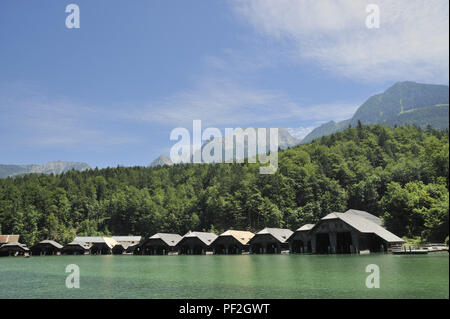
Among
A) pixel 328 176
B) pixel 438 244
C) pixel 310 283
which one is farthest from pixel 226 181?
pixel 310 283

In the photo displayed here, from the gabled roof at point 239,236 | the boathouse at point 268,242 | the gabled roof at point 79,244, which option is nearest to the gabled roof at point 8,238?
the gabled roof at point 79,244

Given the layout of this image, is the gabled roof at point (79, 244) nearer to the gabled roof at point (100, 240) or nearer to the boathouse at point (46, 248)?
the gabled roof at point (100, 240)

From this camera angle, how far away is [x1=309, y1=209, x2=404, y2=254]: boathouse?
163ft

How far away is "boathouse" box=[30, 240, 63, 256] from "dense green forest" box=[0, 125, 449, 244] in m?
13.1

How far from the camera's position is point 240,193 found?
94.1 meters

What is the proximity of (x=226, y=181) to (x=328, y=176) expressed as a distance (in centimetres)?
2635

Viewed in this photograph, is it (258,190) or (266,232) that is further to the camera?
(258,190)

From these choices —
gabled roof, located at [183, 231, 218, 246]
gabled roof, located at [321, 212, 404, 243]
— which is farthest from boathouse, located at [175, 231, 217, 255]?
gabled roof, located at [321, 212, 404, 243]

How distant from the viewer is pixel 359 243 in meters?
49.8

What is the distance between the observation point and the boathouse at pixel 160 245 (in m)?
78.8

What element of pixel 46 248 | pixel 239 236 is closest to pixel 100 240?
pixel 46 248

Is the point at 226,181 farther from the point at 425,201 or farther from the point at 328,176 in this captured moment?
the point at 425,201

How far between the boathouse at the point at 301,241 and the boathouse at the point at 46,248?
6117 centimetres
